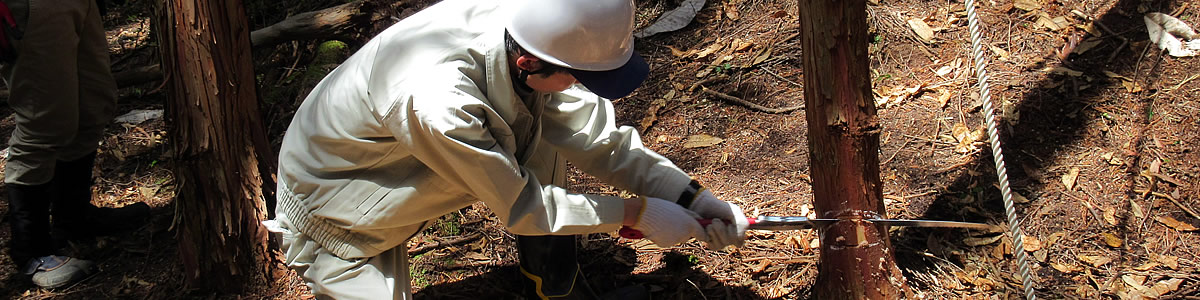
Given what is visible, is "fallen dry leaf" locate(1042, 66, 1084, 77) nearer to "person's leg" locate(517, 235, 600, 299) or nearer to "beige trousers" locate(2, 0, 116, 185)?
"person's leg" locate(517, 235, 600, 299)

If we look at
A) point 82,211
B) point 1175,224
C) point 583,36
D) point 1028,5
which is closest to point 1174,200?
point 1175,224

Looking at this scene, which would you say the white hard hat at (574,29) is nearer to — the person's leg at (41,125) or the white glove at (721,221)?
the white glove at (721,221)

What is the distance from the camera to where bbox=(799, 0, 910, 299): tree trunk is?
2521 millimetres

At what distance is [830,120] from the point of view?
2.63 m

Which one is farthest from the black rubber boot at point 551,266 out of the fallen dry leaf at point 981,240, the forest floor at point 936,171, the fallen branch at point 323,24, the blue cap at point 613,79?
the fallen branch at point 323,24

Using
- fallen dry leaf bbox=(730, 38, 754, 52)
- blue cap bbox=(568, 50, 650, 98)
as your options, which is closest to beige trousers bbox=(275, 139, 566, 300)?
blue cap bbox=(568, 50, 650, 98)

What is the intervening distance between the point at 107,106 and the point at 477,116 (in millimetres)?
2692

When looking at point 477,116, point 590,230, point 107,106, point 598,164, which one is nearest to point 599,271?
point 598,164

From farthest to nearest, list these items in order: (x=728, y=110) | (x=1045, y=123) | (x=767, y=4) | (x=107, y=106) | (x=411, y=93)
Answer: (x=767, y=4) < (x=728, y=110) < (x=107, y=106) < (x=1045, y=123) < (x=411, y=93)

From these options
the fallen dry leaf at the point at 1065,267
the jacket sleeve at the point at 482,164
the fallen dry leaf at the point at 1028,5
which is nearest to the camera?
the jacket sleeve at the point at 482,164

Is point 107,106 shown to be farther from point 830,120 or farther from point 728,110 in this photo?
point 830,120

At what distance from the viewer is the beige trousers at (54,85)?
3508 millimetres

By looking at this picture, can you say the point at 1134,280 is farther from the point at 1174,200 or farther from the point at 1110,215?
the point at 1174,200

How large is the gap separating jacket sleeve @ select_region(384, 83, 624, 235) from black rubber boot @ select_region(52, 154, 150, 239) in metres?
2.45
